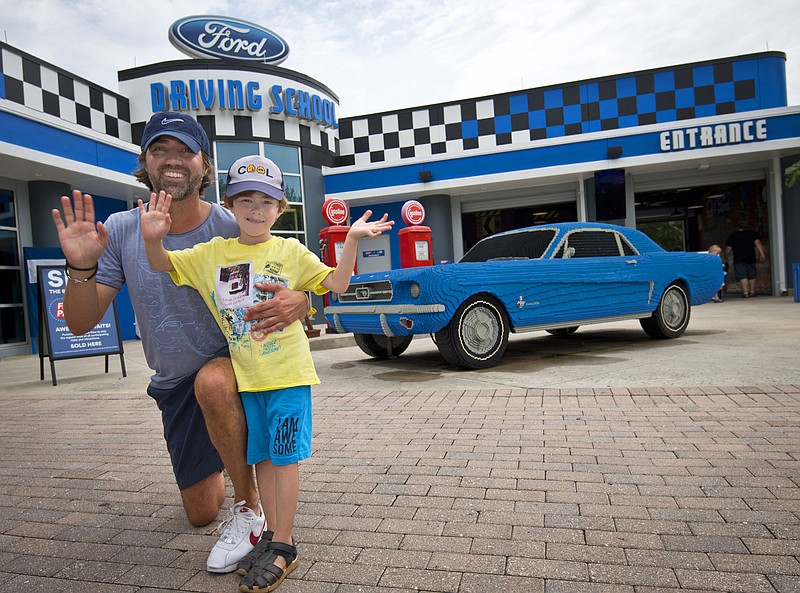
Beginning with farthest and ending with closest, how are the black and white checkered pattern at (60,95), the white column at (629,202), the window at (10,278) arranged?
the white column at (629,202)
the black and white checkered pattern at (60,95)
the window at (10,278)

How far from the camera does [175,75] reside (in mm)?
12914

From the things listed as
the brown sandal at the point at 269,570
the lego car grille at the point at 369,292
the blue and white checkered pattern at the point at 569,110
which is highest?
the blue and white checkered pattern at the point at 569,110

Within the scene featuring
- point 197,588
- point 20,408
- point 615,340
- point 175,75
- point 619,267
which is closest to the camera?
point 197,588

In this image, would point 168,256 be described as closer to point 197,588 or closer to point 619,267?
point 197,588

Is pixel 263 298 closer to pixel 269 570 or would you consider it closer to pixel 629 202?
pixel 269 570

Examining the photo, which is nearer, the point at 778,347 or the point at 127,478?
the point at 127,478

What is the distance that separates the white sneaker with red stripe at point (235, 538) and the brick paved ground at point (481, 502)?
0.05 m

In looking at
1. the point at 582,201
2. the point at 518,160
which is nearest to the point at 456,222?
the point at 518,160

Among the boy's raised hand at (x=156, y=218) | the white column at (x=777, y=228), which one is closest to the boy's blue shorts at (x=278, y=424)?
the boy's raised hand at (x=156, y=218)

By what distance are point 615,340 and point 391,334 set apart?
127 inches

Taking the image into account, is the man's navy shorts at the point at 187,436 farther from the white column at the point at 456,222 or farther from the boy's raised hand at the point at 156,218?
the white column at the point at 456,222

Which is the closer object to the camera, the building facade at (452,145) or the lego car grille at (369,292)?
the lego car grille at (369,292)

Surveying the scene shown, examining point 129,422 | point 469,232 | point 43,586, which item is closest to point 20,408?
point 129,422

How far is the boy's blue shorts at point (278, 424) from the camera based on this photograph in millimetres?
1849
